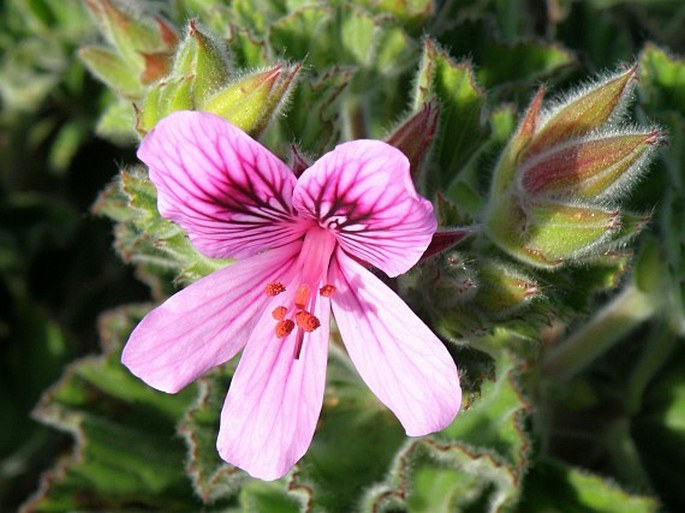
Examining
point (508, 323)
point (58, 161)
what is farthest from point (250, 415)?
point (58, 161)

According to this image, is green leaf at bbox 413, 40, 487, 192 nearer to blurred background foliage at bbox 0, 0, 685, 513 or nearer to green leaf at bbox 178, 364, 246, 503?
blurred background foliage at bbox 0, 0, 685, 513

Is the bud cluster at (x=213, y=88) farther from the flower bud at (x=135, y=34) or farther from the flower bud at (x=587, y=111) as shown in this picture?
the flower bud at (x=587, y=111)

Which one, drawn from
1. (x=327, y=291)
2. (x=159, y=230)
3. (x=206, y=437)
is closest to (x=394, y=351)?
(x=327, y=291)

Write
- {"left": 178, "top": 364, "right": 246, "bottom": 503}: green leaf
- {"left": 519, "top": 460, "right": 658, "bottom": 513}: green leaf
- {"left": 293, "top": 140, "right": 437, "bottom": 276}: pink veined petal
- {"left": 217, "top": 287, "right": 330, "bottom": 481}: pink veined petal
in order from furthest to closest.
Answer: {"left": 519, "top": 460, "right": 658, "bottom": 513}: green leaf < {"left": 178, "top": 364, "right": 246, "bottom": 503}: green leaf < {"left": 217, "top": 287, "right": 330, "bottom": 481}: pink veined petal < {"left": 293, "top": 140, "right": 437, "bottom": 276}: pink veined petal

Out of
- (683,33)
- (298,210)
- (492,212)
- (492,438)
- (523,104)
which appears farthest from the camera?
Answer: (683,33)

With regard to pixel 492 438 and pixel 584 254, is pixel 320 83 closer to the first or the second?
pixel 584 254

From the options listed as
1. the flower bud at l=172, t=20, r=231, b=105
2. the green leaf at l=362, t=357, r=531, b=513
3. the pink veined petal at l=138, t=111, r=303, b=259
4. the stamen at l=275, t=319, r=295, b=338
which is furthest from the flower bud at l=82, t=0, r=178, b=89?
the green leaf at l=362, t=357, r=531, b=513
